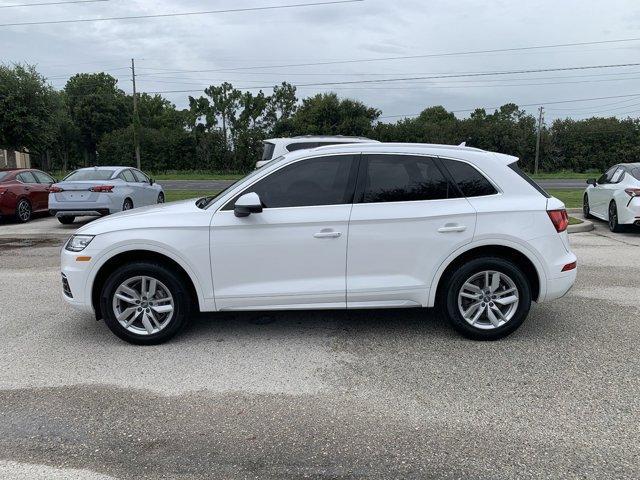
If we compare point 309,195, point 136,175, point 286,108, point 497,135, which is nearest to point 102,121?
point 286,108

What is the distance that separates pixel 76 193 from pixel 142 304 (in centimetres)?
914

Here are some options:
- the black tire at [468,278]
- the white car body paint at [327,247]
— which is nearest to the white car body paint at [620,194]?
the white car body paint at [327,247]

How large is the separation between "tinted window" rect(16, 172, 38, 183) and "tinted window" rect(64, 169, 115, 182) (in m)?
2.17

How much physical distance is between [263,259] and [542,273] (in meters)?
2.50

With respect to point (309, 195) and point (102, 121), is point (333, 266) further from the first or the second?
point (102, 121)

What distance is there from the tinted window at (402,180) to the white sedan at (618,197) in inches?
304

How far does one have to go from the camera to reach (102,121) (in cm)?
6209

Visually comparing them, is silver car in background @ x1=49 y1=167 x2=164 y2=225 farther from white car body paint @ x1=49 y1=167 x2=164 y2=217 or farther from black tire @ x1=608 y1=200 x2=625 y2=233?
black tire @ x1=608 y1=200 x2=625 y2=233

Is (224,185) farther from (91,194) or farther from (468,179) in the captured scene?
(468,179)

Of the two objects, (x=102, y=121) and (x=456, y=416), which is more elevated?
(x=102, y=121)

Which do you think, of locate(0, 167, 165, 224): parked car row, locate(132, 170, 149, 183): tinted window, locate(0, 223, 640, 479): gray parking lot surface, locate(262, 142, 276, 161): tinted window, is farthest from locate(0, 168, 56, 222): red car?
locate(0, 223, 640, 479): gray parking lot surface

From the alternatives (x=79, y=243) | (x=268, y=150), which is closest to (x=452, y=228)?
(x=79, y=243)

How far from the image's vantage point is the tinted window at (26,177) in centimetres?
1457

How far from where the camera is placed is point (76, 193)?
12.8m
